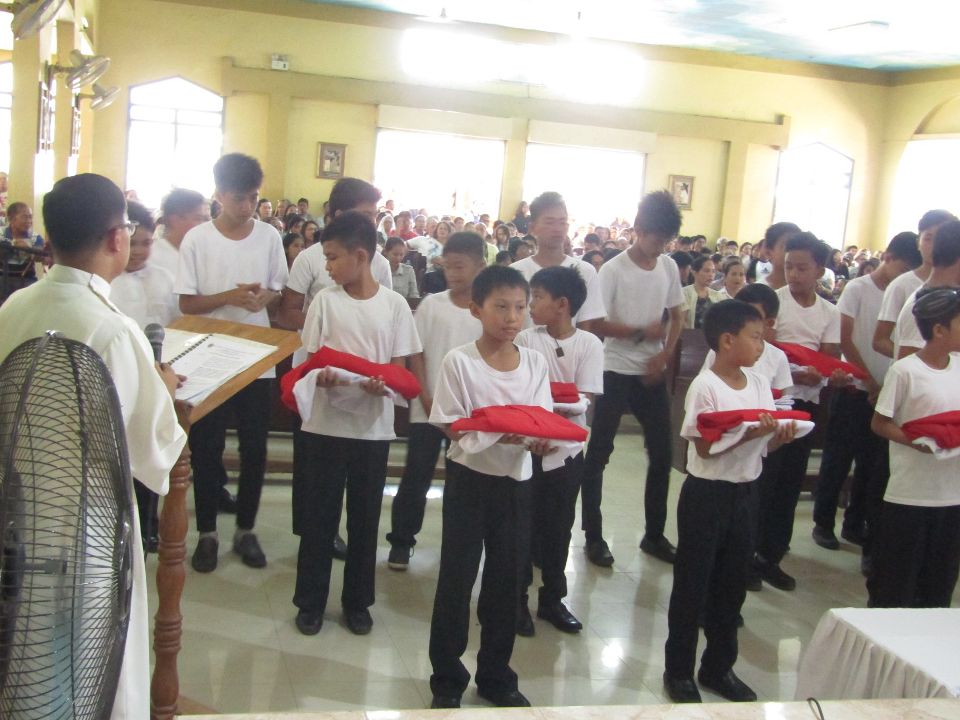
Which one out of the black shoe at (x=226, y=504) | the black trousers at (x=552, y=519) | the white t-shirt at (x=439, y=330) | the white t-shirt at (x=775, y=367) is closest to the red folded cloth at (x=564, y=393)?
the black trousers at (x=552, y=519)

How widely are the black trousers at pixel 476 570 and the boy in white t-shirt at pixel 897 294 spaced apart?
221cm

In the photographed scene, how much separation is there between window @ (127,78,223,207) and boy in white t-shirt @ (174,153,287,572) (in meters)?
13.2

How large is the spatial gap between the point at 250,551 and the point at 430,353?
42.4 inches

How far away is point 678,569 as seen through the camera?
298 cm

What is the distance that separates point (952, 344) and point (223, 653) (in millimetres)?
2546

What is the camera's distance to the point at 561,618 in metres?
3.51

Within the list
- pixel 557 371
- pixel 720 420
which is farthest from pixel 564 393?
pixel 720 420

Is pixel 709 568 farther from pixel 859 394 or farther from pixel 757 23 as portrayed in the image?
pixel 757 23

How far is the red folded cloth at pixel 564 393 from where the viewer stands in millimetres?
3250

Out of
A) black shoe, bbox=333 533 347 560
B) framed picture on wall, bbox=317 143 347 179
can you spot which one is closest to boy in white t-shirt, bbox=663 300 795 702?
black shoe, bbox=333 533 347 560

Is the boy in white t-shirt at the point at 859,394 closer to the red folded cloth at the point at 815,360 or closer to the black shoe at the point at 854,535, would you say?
the black shoe at the point at 854,535

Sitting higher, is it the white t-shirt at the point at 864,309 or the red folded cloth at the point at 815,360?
the white t-shirt at the point at 864,309

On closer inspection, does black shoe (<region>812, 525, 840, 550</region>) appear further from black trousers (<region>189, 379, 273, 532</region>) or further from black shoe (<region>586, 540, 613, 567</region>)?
black trousers (<region>189, 379, 273, 532</region>)

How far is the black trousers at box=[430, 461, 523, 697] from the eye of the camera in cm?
280
